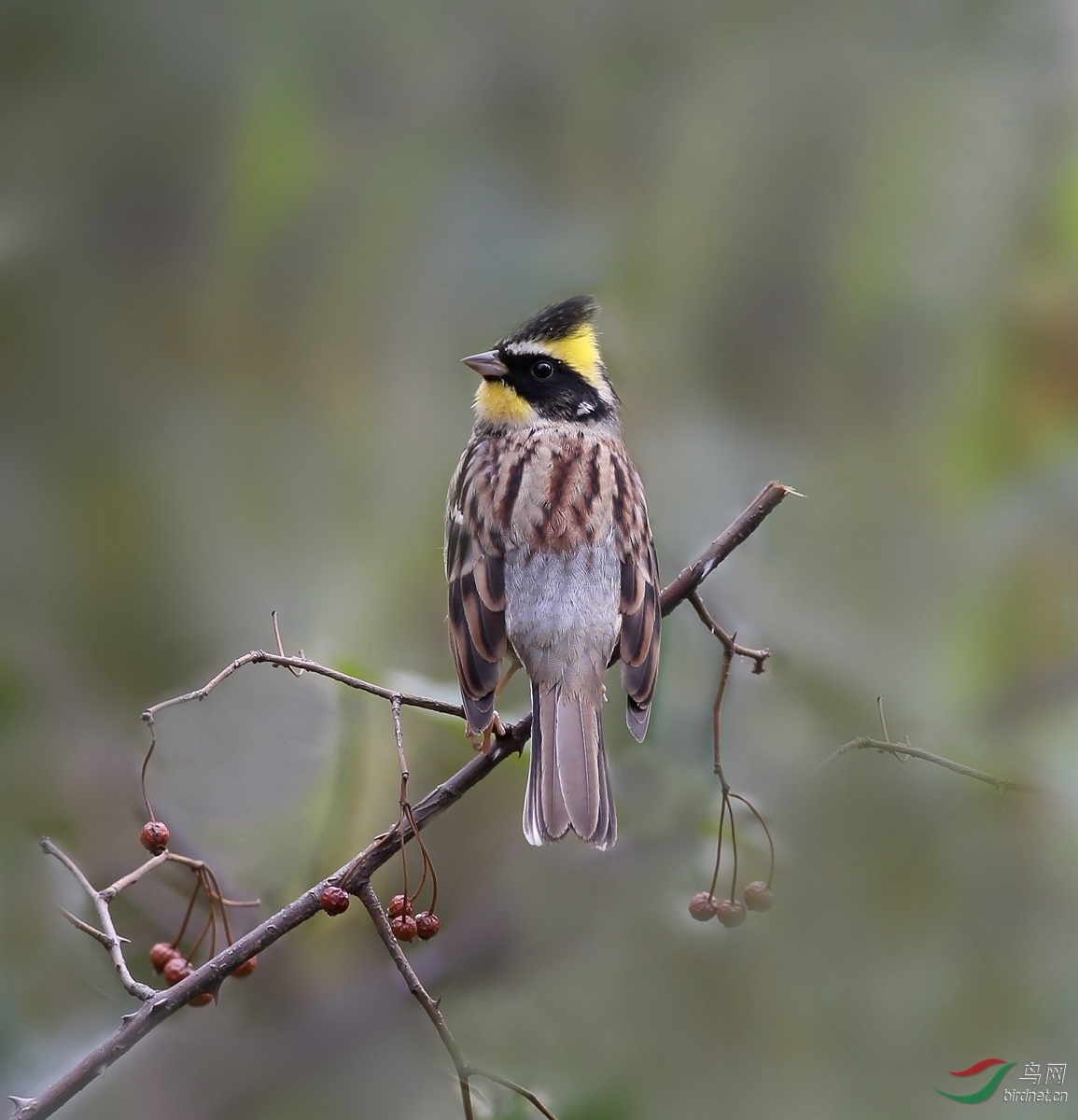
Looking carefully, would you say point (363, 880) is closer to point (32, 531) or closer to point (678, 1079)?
point (678, 1079)

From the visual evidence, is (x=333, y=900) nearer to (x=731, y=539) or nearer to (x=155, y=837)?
(x=155, y=837)

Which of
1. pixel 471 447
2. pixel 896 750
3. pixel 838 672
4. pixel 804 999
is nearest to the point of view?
pixel 896 750

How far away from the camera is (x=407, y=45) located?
302cm

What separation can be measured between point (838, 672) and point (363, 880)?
1.08m

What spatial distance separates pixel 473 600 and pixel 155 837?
0.79 m

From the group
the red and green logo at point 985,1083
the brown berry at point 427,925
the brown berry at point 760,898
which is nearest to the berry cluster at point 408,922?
the brown berry at point 427,925

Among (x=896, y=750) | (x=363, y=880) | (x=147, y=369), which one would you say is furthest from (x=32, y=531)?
(x=896, y=750)

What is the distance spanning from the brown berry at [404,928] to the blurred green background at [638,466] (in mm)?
299

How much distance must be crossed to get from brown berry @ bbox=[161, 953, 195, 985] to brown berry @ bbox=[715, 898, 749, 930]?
830 millimetres

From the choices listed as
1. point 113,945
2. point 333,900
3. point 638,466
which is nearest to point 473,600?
point 638,466

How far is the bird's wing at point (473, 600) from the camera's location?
84.9 inches

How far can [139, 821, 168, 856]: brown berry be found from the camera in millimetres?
1805

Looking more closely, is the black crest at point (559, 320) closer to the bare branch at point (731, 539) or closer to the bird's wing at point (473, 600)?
the bird's wing at point (473, 600)

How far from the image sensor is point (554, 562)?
95.1 inches
